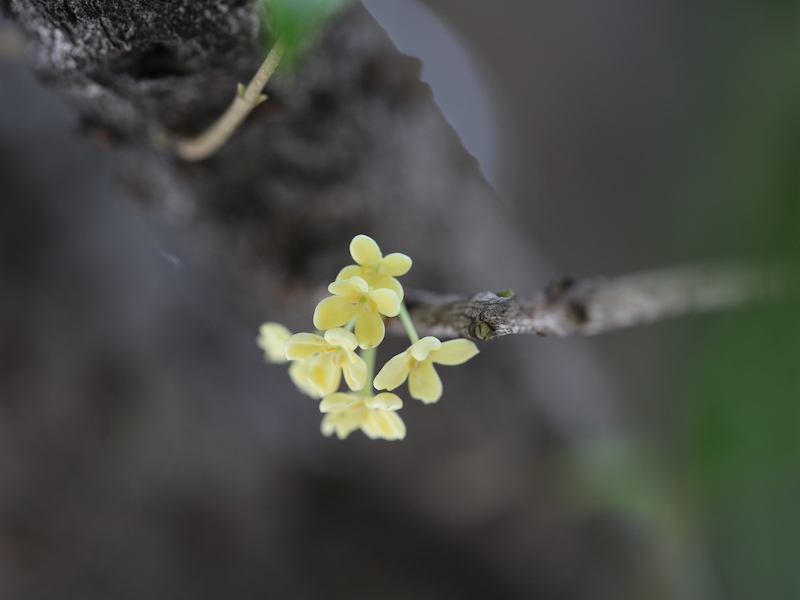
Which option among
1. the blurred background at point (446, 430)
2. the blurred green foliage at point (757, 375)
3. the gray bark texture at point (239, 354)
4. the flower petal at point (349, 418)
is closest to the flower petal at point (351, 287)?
the flower petal at point (349, 418)

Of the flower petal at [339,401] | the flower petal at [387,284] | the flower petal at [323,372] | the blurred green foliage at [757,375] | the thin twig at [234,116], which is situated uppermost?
the blurred green foliage at [757,375]

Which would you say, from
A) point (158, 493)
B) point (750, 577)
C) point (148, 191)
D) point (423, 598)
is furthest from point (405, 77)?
point (423, 598)

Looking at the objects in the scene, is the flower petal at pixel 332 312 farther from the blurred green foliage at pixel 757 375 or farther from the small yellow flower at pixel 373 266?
the blurred green foliage at pixel 757 375

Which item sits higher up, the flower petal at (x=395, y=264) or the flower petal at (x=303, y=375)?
the flower petal at (x=395, y=264)

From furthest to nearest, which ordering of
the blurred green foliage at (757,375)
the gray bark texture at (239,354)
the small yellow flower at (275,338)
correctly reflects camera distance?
the blurred green foliage at (757,375), the gray bark texture at (239,354), the small yellow flower at (275,338)

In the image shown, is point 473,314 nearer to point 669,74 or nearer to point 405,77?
point 405,77

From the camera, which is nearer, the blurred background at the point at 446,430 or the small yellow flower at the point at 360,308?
the small yellow flower at the point at 360,308

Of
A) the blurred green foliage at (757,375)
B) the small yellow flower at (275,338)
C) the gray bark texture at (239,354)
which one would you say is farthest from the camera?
the blurred green foliage at (757,375)
